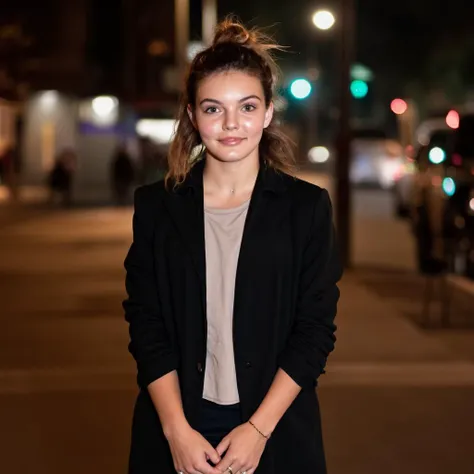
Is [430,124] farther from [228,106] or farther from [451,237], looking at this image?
[228,106]

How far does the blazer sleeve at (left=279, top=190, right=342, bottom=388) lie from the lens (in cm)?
315

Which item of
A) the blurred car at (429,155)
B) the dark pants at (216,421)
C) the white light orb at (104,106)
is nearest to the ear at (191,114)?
the dark pants at (216,421)

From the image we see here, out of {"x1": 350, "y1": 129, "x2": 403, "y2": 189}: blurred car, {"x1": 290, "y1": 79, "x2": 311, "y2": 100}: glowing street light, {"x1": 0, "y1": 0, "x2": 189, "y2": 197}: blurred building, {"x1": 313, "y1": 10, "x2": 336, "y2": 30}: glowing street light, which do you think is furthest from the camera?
{"x1": 0, "y1": 0, "x2": 189, "y2": 197}: blurred building

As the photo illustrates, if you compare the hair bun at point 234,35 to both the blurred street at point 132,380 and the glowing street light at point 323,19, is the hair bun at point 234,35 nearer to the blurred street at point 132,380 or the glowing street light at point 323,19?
the blurred street at point 132,380

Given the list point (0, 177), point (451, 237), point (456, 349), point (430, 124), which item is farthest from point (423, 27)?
point (456, 349)

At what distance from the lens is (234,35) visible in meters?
3.39

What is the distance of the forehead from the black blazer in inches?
9.3

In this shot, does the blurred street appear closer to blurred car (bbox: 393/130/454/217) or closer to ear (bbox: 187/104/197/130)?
blurred car (bbox: 393/130/454/217)

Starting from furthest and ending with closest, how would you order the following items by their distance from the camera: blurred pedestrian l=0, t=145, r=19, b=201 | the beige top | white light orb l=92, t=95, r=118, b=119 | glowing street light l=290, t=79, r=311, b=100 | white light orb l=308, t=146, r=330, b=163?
white light orb l=308, t=146, r=330, b=163 < white light orb l=92, t=95, r=118, b=119 < blurred pedestrian l=0, t=145, r=19, b=201 < glowing street light l=290, t=79, r=311, b=100 < the beige top

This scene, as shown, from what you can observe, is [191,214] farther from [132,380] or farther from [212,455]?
[132,380]

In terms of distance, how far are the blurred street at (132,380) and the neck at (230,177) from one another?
328 cm

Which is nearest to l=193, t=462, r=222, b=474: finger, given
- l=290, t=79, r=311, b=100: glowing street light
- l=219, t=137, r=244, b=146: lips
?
l=219, t=137, r=244, b=146: lips

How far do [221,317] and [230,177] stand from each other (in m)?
0.41

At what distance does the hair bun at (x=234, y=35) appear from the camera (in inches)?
132
